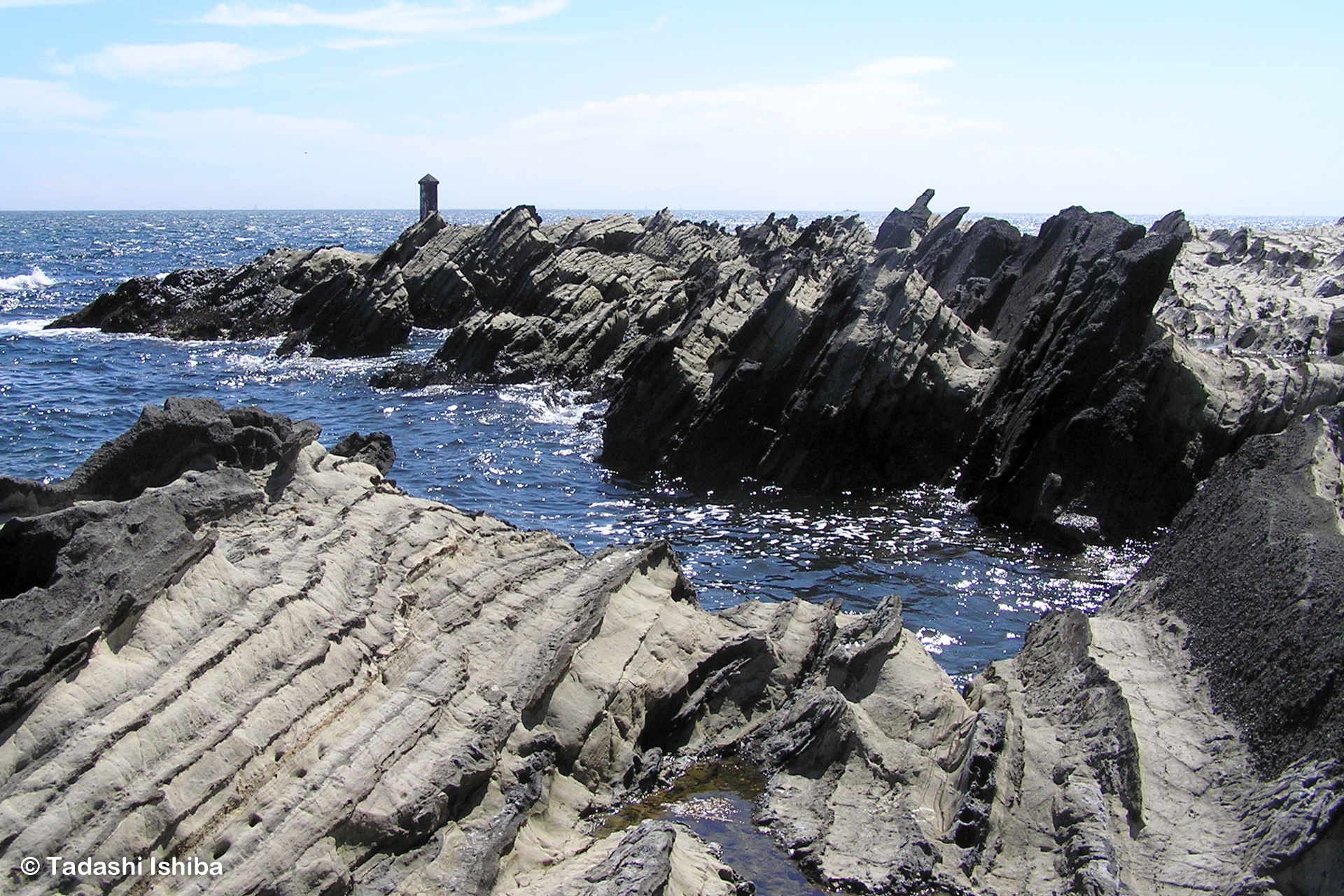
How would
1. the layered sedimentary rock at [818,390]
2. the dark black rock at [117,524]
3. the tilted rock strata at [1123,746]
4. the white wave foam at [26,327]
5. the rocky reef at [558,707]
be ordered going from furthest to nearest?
1. the white wave foam at [26,327]
2. the layered sedimentary rock at [818,390]
3. the tilted rock strata at [1123,746]
4. the dark black rock at [117,524]
5. the rocky reef at [558,707]

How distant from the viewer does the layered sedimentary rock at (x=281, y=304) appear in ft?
129

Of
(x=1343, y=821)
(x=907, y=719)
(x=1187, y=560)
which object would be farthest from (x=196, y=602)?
(x=1187, y=560)

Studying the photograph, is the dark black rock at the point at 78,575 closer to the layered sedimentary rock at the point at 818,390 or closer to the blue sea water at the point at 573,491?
the blue sea water at the point at 573,491

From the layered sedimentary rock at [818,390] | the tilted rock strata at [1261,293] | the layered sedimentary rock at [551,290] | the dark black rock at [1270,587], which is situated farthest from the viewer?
the layered sedimentary rock at [551,290]

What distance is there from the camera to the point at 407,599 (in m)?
8.93

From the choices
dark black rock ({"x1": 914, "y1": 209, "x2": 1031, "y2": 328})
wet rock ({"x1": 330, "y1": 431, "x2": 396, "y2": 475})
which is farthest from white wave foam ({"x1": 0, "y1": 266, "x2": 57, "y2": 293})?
wet rock ({"x1": 330, "y1": 431, "x2": 396, "y2": 475})

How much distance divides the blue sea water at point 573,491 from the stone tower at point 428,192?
14.0 meters

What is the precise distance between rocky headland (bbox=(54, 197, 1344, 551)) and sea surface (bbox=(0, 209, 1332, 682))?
96 centimetres

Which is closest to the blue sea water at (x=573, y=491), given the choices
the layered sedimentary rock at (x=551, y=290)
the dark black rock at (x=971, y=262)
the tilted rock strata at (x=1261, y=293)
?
the layered sedimentary rock at (x=551, y=290)

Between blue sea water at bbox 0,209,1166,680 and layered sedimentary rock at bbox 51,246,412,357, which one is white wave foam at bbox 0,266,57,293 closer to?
layered sedimentary rock at bbox 51,246,412,357

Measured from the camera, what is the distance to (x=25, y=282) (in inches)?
2351

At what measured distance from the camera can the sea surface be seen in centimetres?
1483

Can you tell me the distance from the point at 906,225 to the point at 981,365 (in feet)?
78.5

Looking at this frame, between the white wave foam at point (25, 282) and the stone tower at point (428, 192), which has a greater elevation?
the stone tower at point (428, 192)
